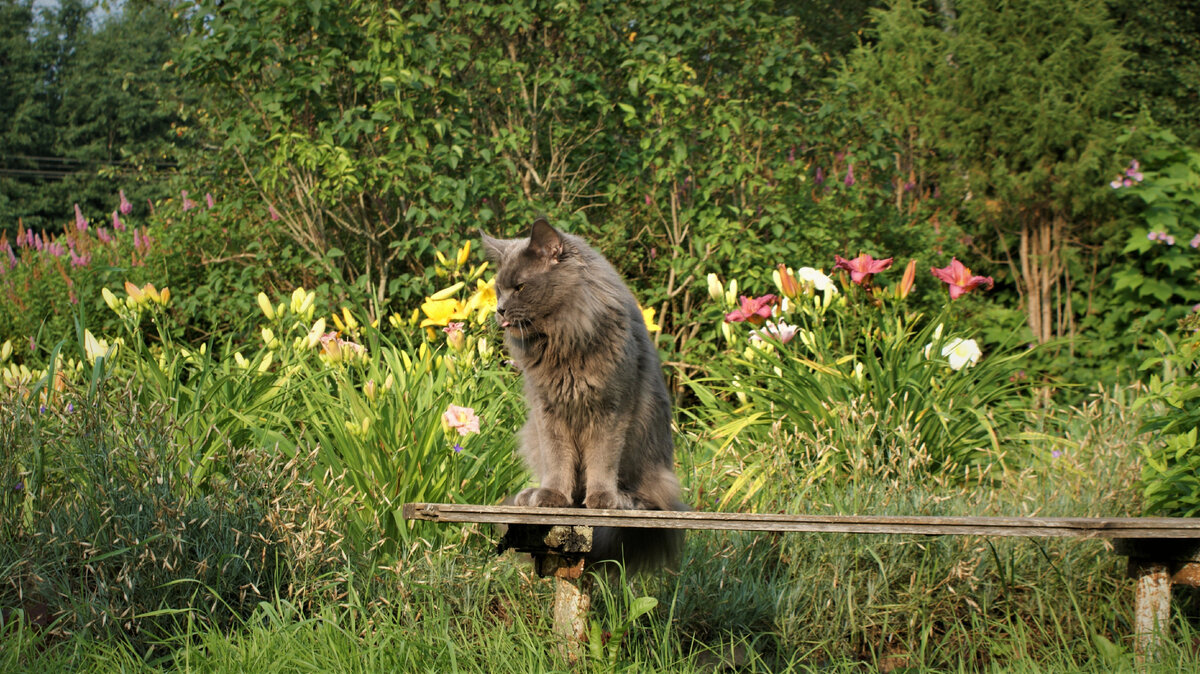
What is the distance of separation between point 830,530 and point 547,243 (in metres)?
1.21

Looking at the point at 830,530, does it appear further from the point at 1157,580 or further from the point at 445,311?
the point at 445,311

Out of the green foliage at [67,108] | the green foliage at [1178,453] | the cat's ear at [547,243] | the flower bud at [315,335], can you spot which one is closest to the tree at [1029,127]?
the green foliage at [1178,453]

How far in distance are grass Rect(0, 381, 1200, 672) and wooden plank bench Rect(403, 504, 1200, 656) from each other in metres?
0.14

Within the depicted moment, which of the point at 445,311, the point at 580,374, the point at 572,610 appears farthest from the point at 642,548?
the point at 445,311

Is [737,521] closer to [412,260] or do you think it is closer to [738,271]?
[738,271]

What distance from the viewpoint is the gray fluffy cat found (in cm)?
286

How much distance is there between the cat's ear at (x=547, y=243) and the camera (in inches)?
113

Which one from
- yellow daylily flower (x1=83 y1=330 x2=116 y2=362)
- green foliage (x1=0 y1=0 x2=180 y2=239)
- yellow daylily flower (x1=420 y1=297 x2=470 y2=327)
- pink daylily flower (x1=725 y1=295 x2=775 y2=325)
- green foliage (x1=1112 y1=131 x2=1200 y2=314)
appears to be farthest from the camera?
green foliage (x1=0 y1=0 x2=180 y2=239)

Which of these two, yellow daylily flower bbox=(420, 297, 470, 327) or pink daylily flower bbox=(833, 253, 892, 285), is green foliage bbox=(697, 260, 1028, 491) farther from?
yellow daylily flower bbox=(420, 297, 470, 327)

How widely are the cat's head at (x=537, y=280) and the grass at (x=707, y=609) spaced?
35.9 inches

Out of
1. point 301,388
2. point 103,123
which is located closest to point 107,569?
point 301,388

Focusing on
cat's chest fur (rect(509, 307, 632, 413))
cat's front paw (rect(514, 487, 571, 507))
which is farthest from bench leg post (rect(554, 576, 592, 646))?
cat's chest fur (rect(509, 307, 632, 413))

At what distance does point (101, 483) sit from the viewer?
124 inches

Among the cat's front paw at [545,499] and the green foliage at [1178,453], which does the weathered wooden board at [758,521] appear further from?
the green foliage at [1178,453]
